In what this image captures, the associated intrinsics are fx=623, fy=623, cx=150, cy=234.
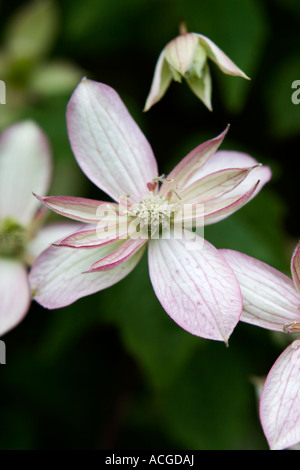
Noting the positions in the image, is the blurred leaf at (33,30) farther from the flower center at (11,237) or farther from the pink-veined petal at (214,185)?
the pink-veined petal at (214,185)

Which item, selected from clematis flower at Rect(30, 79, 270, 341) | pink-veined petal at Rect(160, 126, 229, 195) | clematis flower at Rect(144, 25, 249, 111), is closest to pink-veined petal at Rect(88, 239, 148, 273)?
clematis flower at Rect(30, 79, 270, 341)

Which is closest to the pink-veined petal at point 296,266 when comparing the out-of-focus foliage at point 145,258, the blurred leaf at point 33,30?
the out-of-focus foliage at point 145,258

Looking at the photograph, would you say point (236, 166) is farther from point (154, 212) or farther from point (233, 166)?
point (154, 212)

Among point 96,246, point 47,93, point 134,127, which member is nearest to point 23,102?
point 47,93

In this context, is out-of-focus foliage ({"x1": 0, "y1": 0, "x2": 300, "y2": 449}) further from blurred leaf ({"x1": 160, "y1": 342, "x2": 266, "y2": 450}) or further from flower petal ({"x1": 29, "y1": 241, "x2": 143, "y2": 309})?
flower petal ({"x1": 29, "y1": 241, "x2": 143, "y2": 309})

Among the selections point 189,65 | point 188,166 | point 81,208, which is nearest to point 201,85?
point 189,65

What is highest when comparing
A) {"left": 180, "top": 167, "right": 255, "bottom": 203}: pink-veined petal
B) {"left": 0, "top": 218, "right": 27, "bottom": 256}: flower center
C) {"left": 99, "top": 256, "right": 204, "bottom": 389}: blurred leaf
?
{"left": 180, "top": 167, "right": 255, "bottom": 203}: pink-veined petal
